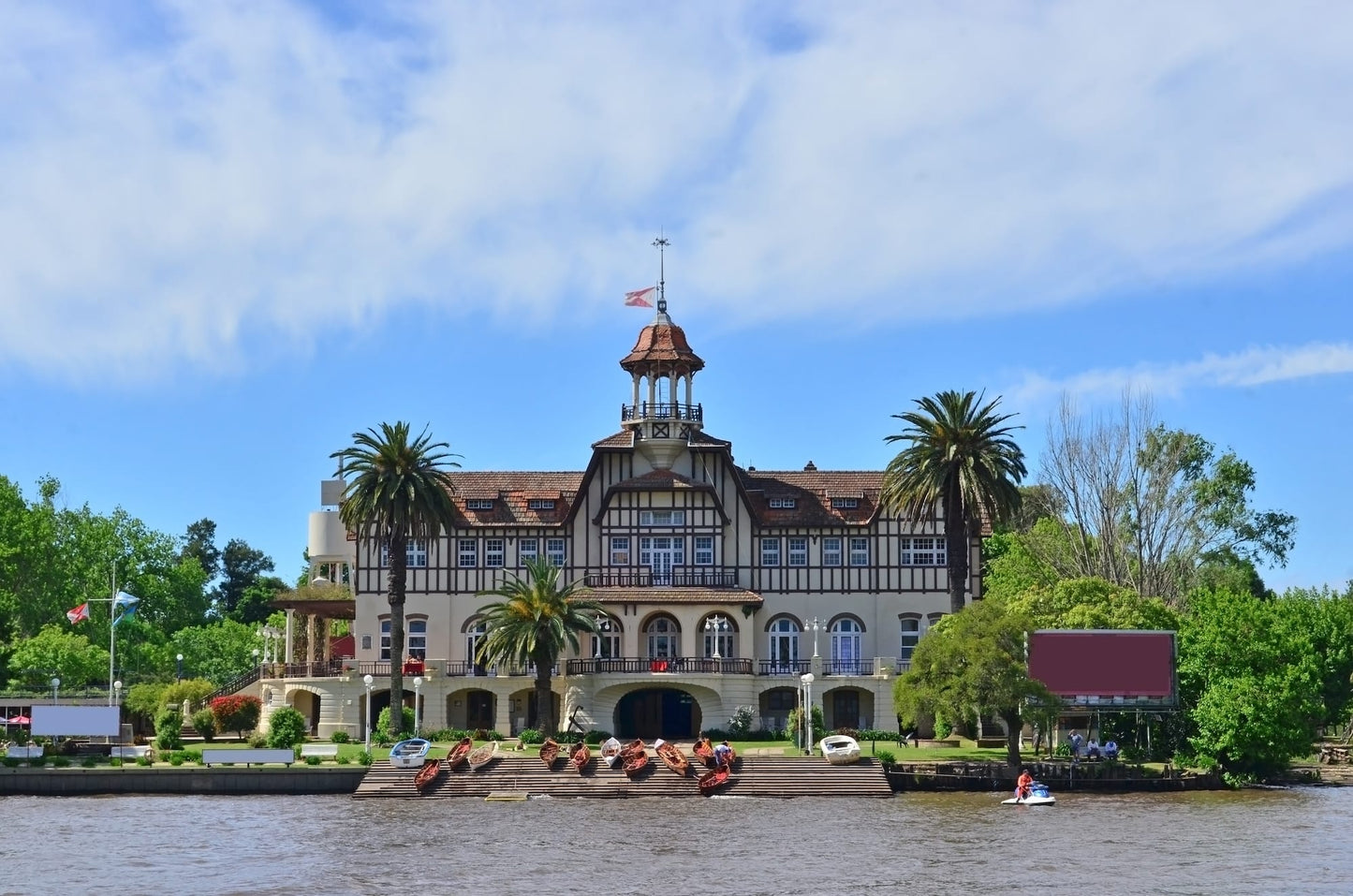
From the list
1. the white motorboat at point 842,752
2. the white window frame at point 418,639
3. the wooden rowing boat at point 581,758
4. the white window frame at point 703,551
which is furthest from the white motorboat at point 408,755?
the white window frame at point 703,551

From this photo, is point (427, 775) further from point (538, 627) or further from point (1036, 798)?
point (1036, 798)

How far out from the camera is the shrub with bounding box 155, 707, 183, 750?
→ 7462cm

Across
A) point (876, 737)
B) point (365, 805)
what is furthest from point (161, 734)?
point (876, 737)

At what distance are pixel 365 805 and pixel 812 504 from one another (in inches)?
1288

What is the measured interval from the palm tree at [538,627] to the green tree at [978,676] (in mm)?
14889

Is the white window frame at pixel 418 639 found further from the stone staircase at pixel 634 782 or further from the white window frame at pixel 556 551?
the stone staircase at pixel 634 782

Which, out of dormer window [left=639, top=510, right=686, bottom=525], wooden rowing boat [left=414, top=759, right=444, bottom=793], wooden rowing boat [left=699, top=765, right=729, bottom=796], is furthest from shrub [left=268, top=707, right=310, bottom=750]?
wooden rowing boat [left=699, top=765, right=729, bottom=796]

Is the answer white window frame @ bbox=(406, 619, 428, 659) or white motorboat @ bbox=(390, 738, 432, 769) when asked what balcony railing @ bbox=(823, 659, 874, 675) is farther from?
white motorboat @ bbox=(390, 738, 432, 769)

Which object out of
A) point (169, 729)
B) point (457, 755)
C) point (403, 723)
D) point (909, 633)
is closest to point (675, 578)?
point (909, 633)

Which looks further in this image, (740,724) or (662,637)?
(662,637)

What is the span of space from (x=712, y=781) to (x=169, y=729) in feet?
83.5

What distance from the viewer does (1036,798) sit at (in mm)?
59719

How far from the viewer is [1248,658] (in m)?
68.1

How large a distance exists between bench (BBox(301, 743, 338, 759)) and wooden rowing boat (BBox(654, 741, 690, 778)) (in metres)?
13.2
